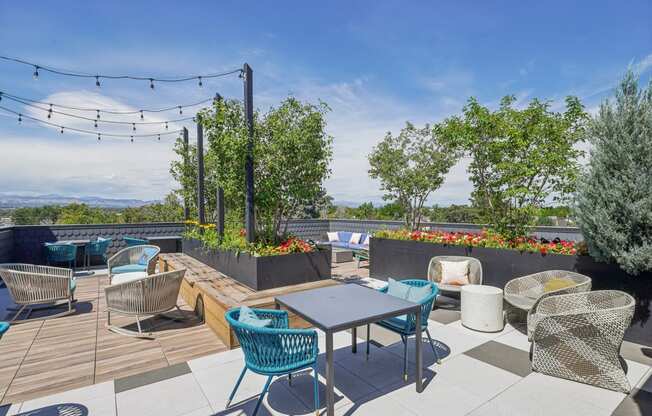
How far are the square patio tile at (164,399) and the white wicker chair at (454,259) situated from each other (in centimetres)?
354

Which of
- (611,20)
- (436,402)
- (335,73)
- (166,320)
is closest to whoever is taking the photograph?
(436,402)

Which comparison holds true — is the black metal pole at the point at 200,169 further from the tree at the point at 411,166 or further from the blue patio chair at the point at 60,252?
the tree at the point at 411,166

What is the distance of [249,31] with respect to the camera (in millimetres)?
6051

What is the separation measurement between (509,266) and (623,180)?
1933 millimetres

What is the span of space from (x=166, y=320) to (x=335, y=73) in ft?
22.1

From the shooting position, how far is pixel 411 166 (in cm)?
961

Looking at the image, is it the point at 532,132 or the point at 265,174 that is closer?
the point at 265,174

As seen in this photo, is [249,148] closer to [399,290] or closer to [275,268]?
[275,268]

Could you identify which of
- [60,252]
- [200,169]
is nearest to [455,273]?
[200,169]

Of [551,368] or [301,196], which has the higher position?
[301,196]

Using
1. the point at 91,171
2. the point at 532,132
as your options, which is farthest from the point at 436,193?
the point at 91,171

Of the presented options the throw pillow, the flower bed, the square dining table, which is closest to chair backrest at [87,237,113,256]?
the flower bed

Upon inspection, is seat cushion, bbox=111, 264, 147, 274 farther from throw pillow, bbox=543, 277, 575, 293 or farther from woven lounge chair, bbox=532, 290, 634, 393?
throw pillow, bbox=543, 277, 575, 293

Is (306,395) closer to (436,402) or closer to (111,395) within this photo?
(436,402)
